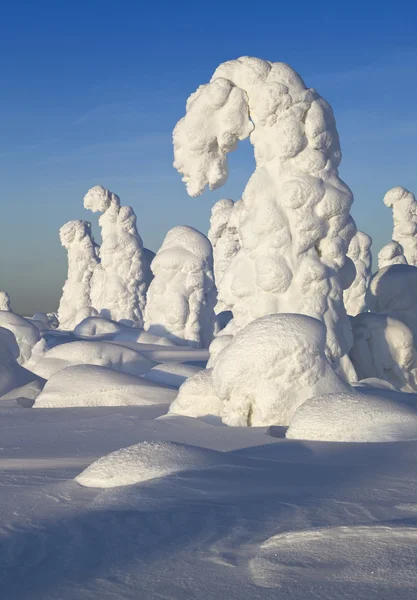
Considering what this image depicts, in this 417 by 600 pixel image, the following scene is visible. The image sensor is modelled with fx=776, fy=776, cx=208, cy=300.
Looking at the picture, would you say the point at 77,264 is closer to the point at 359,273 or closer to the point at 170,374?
the point at 359,273

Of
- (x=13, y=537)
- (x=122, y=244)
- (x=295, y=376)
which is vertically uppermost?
(x=122, y=244)

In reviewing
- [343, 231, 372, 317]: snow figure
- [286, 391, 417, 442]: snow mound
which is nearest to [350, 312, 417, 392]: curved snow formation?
[286, 391, 417, 442]: snow mound

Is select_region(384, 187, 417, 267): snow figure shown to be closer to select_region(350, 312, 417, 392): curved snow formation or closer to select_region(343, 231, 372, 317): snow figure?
select_region(343, 231, 372, 317): snow figure

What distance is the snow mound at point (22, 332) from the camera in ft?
51.8

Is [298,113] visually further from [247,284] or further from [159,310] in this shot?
[159,310]

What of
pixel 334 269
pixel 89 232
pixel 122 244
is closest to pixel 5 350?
pixel 334 269

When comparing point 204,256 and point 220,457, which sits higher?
point 204,256

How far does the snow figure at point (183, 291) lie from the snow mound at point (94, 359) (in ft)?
21.8

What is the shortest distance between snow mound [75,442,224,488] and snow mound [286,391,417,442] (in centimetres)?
158

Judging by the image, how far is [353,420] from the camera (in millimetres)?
5863

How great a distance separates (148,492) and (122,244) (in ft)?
69.4

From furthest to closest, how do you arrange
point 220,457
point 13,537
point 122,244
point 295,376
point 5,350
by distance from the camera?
1. point 122,244
2. point 5,350
3. point 295,376
4. point 220,457
5. point 13,537

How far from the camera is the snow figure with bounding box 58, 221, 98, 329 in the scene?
29.7m

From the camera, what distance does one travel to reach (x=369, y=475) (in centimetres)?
431
